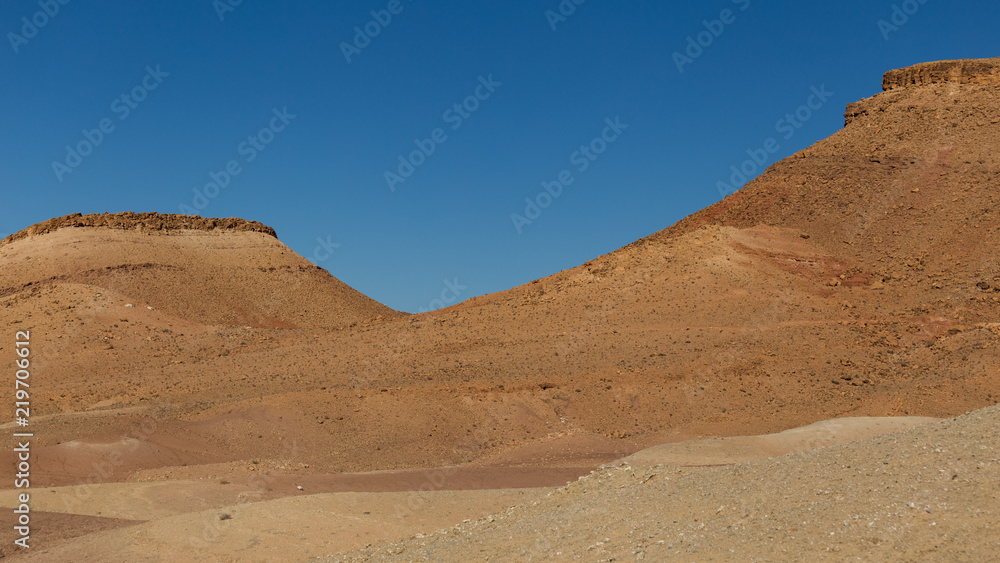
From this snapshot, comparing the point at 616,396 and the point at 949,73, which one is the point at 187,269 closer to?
the point at 616,396

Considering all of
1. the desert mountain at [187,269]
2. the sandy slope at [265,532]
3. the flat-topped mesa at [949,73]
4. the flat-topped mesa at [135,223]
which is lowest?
the sandy slope at [265,532]

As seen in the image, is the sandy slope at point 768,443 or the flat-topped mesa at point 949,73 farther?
the flat-topped mesa at point 949,73

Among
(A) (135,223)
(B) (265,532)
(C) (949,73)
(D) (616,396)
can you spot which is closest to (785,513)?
(B) (265,532)

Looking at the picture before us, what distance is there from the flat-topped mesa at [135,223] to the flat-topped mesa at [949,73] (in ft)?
148

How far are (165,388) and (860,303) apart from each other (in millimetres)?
24550

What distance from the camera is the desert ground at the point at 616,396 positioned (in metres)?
8.45

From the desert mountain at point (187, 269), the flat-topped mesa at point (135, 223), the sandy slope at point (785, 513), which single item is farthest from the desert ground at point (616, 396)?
the flat-topped mesa at point (135, 223)

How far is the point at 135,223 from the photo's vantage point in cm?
5631

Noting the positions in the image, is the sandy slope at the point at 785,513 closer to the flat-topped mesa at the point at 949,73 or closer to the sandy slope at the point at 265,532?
the sandy slope at the point at 265,532

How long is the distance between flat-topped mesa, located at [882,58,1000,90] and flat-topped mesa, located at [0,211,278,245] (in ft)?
148

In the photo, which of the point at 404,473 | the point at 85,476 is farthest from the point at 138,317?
the point at 404,473

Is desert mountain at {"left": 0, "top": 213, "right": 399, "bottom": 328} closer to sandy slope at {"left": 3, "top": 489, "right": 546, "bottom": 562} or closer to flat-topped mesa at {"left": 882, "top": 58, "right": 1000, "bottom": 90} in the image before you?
A: flat-topped mesa at {"left": 882, "top": 58, "right": 1000, "bottom": 90}

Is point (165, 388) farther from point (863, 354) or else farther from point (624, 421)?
point (863, 354)

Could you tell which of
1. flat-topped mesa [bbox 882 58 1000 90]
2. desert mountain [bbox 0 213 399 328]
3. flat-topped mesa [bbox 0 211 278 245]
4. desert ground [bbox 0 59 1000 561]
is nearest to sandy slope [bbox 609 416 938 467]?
desert ground [bbox 0 59 1000 561]
